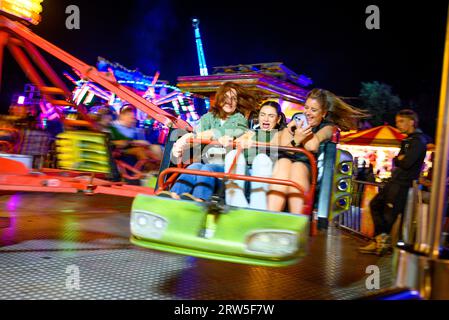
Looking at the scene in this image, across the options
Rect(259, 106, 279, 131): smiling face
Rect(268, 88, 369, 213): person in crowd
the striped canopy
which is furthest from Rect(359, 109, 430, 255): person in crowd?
the striped canopy

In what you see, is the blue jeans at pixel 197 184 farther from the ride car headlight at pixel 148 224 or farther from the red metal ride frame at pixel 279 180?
the ride car headlight at pixel 148 224

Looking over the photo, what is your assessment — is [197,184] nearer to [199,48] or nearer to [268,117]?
[268,117]

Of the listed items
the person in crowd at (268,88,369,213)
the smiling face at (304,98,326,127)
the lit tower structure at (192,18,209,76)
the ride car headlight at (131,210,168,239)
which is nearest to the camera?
the ride car headlight at (131,210,168,239)

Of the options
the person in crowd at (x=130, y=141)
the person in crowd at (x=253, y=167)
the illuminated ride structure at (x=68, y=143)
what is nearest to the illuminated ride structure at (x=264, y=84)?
the person in crowd at (x=130, y=141)

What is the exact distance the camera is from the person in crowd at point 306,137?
10.7 ft

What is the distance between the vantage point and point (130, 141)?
5520 mm

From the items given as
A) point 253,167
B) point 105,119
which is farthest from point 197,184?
point 105,119

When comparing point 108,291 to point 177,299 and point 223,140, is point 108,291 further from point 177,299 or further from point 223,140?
point 223,140

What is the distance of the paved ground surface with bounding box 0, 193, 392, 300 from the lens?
125 inches

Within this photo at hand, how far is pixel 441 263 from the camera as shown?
1831mm

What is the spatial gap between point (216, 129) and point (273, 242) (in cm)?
142

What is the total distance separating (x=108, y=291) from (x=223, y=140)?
4.70 ft

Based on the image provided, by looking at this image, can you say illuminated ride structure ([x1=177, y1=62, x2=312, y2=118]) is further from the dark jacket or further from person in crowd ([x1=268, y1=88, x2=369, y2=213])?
person in crowd ([x1=268, y1=88, x2=369, y2=213])
